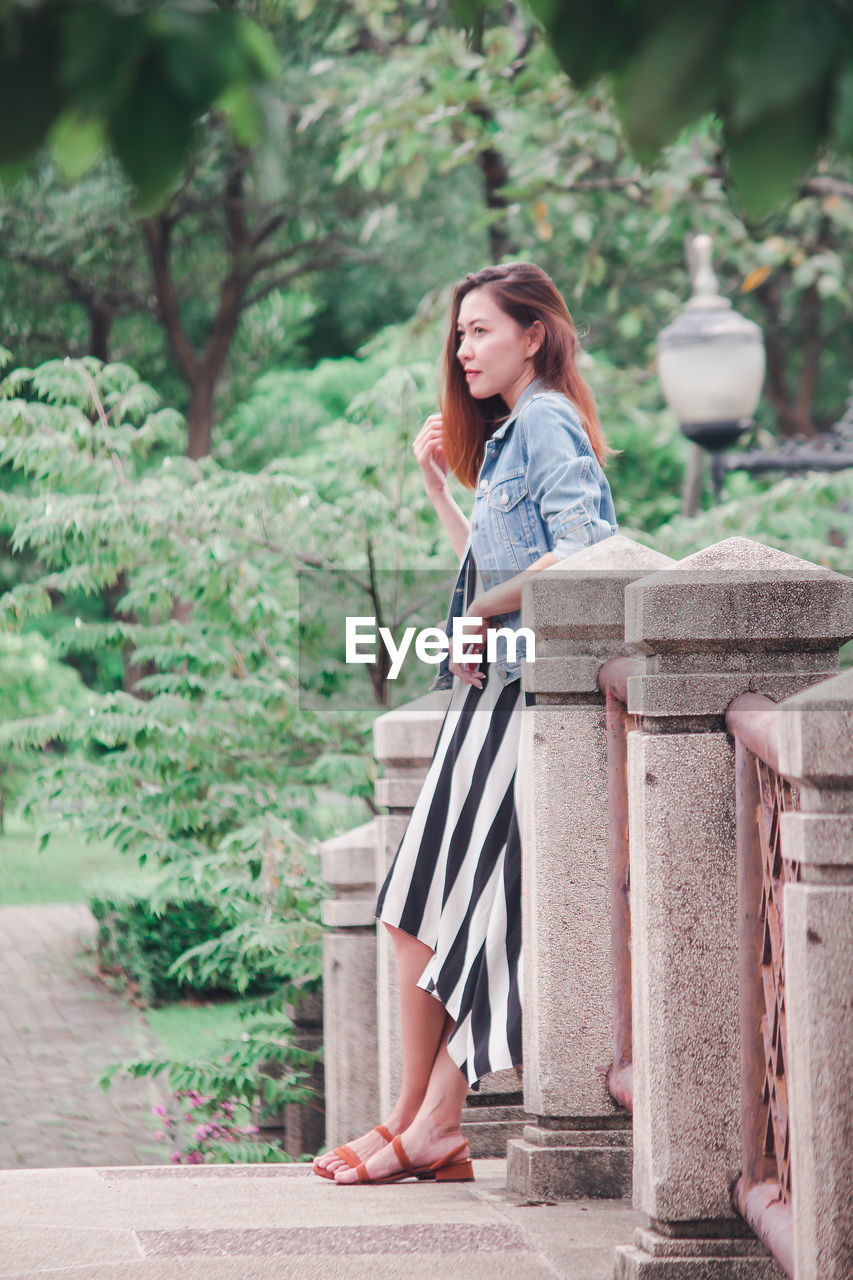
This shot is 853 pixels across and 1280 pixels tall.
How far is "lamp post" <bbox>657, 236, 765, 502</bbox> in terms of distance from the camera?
332 inches

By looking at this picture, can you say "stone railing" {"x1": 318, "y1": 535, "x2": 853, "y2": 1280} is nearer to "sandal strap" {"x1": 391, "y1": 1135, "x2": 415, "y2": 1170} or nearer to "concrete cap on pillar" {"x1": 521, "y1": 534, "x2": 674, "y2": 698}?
"concrete cap on pillar" {"x1": 521, "y1": 534, "x2": 674, "y2": 698}

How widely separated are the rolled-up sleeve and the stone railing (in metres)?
0.15

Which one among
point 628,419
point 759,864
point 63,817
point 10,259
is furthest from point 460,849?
point 10,259

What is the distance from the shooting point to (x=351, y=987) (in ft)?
17.0

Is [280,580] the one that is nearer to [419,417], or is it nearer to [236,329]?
[419,417]

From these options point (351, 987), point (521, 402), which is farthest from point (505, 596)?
point (351, 987)

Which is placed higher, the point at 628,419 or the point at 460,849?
the point at 628,419

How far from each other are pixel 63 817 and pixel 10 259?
13.3m

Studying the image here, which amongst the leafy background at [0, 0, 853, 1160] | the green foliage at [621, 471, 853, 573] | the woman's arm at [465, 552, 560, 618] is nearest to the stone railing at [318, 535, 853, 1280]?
the woman's arm at [465, 552, 560, 618]

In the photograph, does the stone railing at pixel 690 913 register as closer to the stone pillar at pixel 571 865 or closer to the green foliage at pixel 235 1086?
the stone pillar at pixel 571 865

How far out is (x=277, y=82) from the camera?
134 centimetres

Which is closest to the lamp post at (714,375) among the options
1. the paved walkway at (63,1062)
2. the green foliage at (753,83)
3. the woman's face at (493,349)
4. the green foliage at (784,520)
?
the green foliage at (784,520)

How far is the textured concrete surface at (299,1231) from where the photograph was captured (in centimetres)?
287

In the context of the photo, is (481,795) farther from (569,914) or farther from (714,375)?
(714,375)
